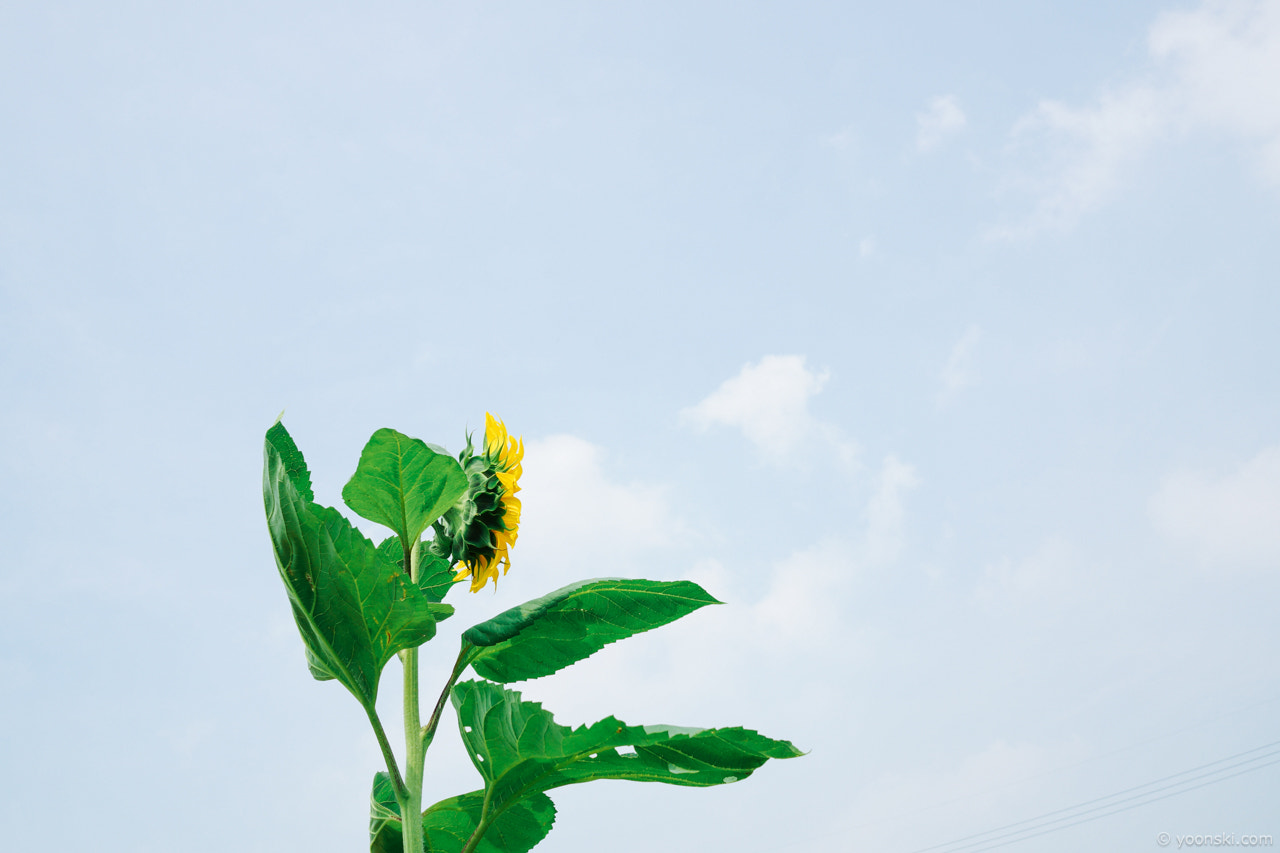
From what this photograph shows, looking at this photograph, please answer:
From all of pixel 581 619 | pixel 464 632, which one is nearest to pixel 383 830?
pixel 464 632

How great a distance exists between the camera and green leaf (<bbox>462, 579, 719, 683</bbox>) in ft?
6.15

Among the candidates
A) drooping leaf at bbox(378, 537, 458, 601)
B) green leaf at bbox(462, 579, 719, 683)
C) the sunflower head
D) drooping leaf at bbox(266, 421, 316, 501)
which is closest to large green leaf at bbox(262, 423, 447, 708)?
drooping leaf at bbox(266, 421, 316, 501)

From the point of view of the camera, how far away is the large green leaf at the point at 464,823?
1.92 meters

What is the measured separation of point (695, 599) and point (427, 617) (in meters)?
0.54

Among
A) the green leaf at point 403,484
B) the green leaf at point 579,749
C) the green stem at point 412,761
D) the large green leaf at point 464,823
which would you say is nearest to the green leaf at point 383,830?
the large green leaf at point 464,823

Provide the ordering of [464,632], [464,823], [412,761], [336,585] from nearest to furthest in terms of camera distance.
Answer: [336,585] < [412,761] < [464,632] < [464,823]

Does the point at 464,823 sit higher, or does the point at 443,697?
the point at 443,697

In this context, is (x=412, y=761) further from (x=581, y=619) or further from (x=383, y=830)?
(x=581, y=619)

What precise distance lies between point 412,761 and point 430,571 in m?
0.35

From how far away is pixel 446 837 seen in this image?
2.02 m

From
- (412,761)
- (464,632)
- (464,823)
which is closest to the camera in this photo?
(412,761)

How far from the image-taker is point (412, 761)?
1746 millimetres

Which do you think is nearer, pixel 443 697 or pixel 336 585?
pixel 336 585

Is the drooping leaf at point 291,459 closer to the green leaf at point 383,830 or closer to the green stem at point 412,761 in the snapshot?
the green stem at point 412,761
